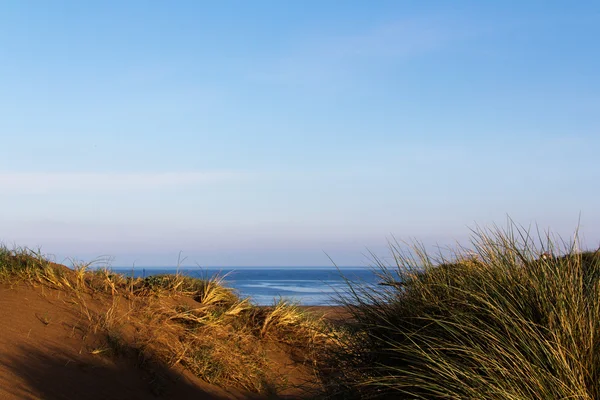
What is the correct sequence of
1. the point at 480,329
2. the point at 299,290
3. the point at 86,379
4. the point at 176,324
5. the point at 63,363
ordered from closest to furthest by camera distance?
the point at 480,329 < the point at 86,379 < the point at 63,363 < the point at 176,324 < the point at 299,290

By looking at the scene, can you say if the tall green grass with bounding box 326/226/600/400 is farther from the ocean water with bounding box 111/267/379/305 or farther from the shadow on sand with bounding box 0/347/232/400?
the shadow on sand with bounding box 0/347/232/400

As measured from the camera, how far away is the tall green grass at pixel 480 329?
15.4 feet

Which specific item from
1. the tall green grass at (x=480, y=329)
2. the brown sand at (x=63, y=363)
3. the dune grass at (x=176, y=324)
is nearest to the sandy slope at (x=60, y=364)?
the brown sand at (x=63, y=363)

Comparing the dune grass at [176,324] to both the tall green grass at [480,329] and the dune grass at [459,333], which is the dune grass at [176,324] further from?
the tall green grass at [480,329]

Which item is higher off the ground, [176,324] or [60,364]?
[176,324]

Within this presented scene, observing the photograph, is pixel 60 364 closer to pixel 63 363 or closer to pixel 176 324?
pixel 63 363

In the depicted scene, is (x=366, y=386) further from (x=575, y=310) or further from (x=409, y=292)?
(x=575, y=310)

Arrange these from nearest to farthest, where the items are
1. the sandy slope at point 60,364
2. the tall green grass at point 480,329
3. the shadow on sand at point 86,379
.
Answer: the tall green grass at point 480,329
the shadow on sand at point 86,379
the sandy slope at point 60,364

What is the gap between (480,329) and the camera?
5.06 metres

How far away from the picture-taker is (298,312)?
1276cm

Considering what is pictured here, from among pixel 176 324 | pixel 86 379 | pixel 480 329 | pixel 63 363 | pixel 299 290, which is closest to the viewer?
pixel 480 329

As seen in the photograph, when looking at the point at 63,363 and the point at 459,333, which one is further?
the point at 63,363

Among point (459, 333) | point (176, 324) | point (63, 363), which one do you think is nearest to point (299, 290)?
point (176, 324)

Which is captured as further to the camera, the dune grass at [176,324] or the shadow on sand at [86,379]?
the dune grass at [176,324]
